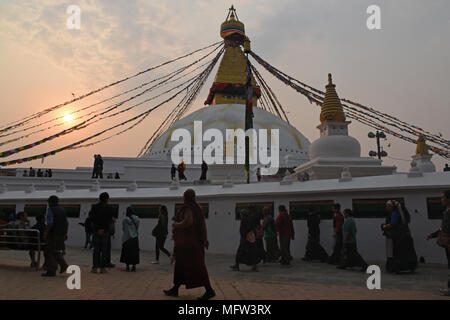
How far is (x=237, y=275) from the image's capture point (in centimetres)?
699

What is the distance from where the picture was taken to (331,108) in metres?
15.9

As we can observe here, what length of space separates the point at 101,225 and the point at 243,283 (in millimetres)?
2734

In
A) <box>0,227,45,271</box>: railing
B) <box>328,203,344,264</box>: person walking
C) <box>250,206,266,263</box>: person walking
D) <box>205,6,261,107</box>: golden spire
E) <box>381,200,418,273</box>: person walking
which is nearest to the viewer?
<box>381,200,418,273</box>: person walking

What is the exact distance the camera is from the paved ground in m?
4.90

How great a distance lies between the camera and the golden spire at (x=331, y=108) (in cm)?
1573

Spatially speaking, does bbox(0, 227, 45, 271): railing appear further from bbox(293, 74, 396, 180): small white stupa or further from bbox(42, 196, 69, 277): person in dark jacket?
bbox(293, 74, 396, 180): small white stupa

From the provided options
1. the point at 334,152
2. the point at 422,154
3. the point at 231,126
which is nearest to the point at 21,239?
the point at 334,152

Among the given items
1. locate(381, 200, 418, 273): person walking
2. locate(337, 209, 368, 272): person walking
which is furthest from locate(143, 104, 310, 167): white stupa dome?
locate(381, 200, 418, 273): person walking

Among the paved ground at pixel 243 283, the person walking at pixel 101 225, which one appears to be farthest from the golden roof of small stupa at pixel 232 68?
the person walking at pixel 101 225

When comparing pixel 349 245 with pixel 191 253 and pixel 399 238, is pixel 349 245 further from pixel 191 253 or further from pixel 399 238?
pixel 191 253

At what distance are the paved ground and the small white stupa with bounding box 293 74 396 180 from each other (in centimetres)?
535
